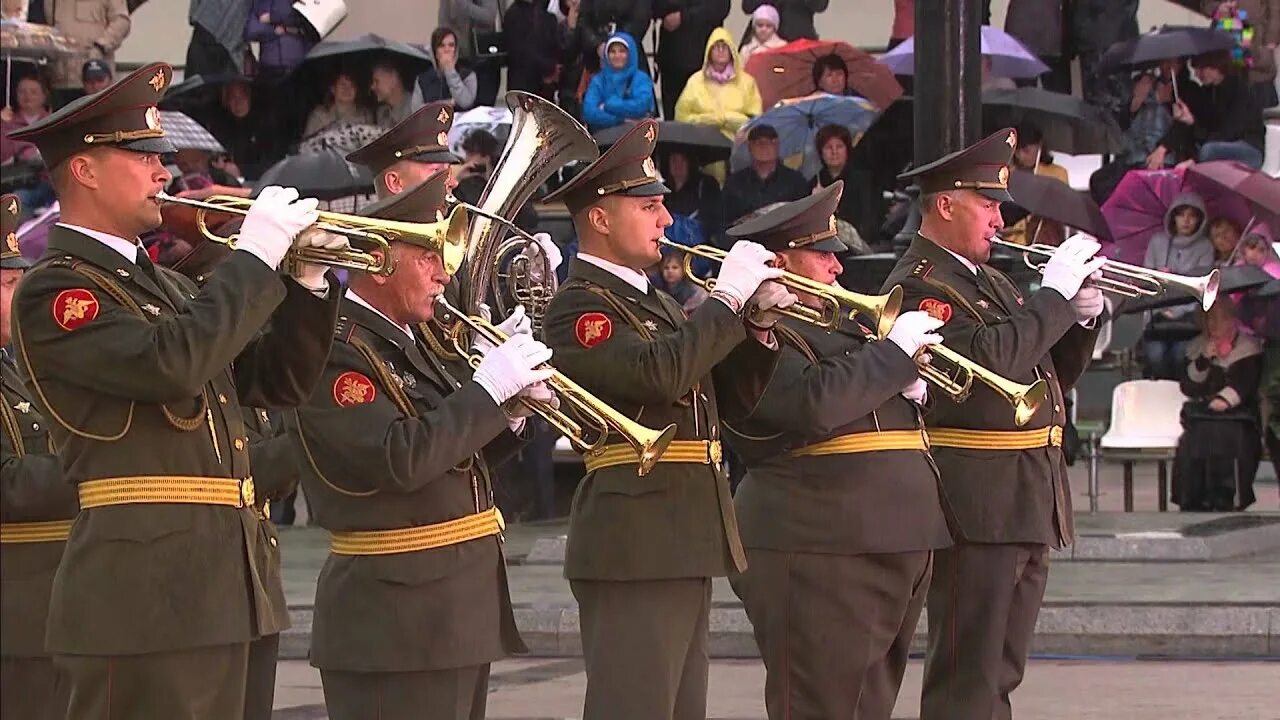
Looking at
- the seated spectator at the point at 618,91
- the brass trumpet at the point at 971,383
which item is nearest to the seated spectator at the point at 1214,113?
the seated spectator at the point at 618,91

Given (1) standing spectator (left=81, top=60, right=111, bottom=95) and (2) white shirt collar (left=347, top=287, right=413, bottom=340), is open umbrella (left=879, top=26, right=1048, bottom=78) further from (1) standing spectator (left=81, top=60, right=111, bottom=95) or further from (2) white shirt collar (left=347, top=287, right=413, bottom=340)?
(2) white shirt collar (left=347, top=287, right=413, bottom=340)

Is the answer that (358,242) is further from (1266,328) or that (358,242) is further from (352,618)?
(1266,328)

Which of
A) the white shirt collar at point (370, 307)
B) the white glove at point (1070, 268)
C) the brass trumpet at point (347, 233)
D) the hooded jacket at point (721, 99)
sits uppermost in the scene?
the hooded jacket at point (721, 99)

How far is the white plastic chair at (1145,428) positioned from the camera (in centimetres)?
1423

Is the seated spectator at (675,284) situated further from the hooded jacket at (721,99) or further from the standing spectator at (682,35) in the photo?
the standing spectator at (682,35)

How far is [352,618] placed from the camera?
5891mm

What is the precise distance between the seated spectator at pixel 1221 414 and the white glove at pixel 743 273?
7.62 m

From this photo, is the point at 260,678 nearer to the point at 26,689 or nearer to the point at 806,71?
the point at 26,689

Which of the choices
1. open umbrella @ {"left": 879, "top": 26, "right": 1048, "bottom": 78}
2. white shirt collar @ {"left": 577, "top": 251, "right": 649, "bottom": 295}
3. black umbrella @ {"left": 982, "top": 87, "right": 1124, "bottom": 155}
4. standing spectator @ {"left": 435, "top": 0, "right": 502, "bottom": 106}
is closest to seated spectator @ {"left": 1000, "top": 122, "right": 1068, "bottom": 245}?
black umbrella @ {"left": 982, "top": 87, "right": 1124, "bottom": 155}

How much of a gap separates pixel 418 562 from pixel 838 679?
1.78 meters

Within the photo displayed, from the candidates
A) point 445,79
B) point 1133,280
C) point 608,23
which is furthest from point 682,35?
point 1133,280

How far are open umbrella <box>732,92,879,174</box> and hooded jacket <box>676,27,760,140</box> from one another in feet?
1.26

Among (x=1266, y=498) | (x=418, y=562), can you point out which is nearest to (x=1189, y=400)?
(x=1266, y=498)

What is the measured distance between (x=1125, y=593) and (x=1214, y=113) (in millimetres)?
5619
